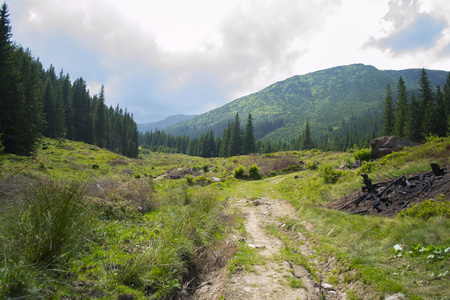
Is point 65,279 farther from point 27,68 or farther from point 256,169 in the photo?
point 27,68

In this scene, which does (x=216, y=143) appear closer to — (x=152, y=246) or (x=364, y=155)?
(x=364, y=155)

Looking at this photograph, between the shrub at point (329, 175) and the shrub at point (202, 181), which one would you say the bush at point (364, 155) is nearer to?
the shrub at point (329, 175)

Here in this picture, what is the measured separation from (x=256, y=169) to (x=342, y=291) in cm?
1823

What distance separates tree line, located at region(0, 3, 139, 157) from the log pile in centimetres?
3011

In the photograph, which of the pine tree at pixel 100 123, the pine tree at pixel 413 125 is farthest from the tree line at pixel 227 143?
the pine tree at pixel 100 123

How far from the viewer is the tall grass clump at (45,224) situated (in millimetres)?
2916

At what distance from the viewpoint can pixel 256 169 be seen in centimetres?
2242

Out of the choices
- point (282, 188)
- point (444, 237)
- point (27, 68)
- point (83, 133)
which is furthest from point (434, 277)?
point (83, 133)

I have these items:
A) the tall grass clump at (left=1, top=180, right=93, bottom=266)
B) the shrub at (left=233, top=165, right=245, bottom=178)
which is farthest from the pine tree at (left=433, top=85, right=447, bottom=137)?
the tall grass clump at (left=1, top=180, right=93, bottom=266)

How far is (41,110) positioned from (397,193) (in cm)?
5703

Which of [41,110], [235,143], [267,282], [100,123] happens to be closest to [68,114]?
[100,123]

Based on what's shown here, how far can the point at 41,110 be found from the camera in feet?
140

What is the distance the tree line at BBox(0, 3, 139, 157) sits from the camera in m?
23.7

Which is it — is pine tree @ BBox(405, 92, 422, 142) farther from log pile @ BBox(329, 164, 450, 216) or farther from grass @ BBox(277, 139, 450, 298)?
log pile @ BBox(329, 164, 450, 216)
